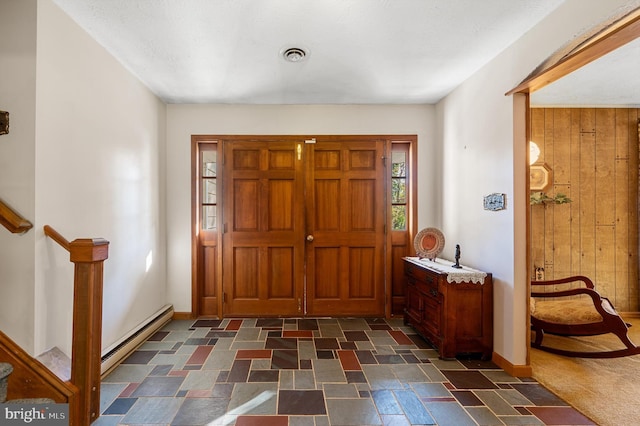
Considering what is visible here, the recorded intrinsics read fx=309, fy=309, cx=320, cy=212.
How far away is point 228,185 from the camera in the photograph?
151 inches

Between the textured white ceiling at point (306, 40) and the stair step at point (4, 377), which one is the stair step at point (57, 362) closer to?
the stair step at point (4, 377)

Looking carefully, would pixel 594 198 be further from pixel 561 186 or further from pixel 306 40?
pixel 306 40

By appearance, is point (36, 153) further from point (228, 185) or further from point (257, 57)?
point (228, 185)

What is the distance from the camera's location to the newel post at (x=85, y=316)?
172 cm

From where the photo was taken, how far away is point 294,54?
2646mm

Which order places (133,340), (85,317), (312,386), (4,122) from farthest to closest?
(133,340) < (312,386) < (4,122) < (85,317)

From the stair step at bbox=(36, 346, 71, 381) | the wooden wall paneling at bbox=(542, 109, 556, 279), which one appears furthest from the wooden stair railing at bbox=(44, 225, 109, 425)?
the wooden wall paneling at bbox=(542, 109, 556, 279)

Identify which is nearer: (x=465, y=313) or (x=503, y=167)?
(x=503, y=167)

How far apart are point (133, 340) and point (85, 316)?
4.57 feet

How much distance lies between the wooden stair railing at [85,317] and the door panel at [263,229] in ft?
6.80

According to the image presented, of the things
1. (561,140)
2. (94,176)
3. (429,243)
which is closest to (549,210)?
(561,140)

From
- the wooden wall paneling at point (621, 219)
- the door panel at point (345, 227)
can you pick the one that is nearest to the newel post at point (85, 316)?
the door panel at point (345, 227)

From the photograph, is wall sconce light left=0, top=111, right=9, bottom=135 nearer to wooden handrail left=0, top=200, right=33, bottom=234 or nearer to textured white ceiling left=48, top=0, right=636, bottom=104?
wooden handrail left=0, top=200, right=33, bottom=234

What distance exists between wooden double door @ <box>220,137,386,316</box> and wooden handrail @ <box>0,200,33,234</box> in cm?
211
